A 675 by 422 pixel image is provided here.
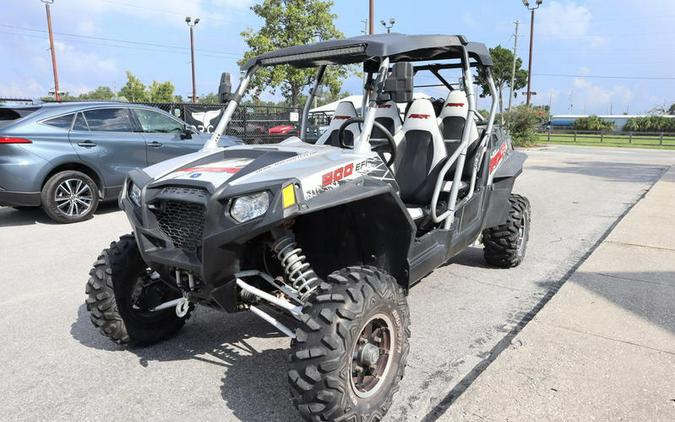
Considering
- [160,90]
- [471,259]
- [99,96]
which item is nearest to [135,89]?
[160,90]

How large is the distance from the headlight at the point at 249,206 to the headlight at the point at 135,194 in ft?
2.42

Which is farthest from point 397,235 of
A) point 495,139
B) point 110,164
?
point 110,164

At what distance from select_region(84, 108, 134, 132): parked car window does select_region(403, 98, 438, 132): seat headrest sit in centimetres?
555

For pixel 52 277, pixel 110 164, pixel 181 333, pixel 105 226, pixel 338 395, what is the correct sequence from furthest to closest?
pixel 110 164 → pixel 105 226 → pixel 52 277 → pixel 181 333 → pixel 338 395

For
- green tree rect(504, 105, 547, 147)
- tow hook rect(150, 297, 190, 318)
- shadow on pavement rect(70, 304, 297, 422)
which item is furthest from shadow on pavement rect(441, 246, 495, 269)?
green tree rect(504, 105, 547, 147)

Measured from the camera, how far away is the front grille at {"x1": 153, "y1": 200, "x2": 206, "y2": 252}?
2684mm

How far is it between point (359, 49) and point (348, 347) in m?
1.88

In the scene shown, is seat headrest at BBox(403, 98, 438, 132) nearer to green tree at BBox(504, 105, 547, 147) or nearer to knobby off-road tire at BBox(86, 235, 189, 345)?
knobby off-road tire at BBox(86, 235, 189, 345)

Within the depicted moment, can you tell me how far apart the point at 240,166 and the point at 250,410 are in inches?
53.2

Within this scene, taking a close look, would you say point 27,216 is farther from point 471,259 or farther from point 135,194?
point 471,259

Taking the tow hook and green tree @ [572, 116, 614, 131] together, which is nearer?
the tow hook

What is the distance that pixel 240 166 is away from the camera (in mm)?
2986

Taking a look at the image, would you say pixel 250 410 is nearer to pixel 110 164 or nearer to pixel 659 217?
pixel 110 164

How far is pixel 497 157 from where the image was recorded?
4.99m
